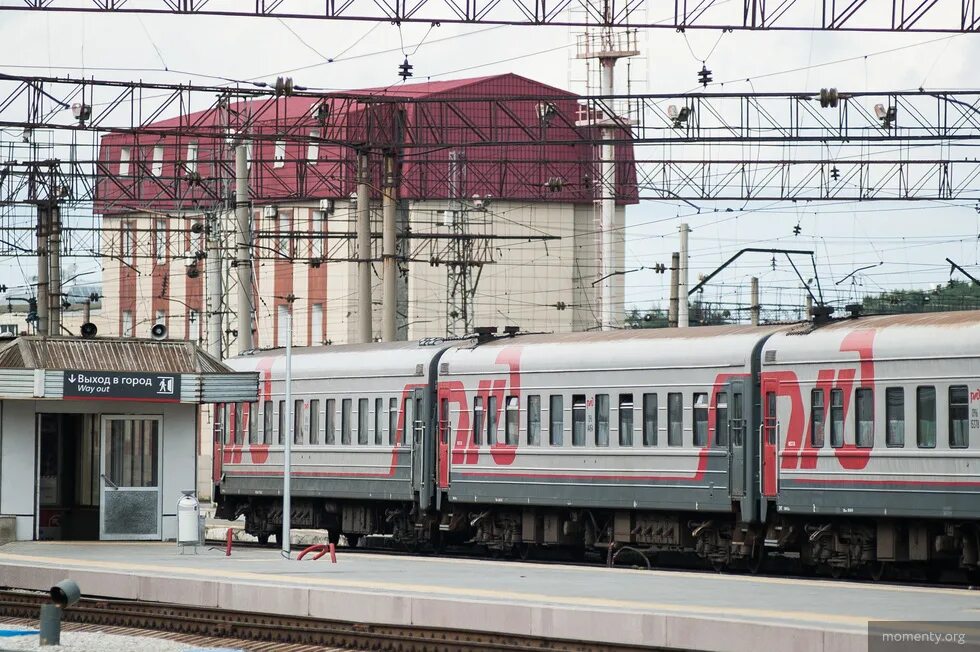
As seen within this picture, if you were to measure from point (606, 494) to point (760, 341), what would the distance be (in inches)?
158

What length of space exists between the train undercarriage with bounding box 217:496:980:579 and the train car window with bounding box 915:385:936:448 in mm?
1218

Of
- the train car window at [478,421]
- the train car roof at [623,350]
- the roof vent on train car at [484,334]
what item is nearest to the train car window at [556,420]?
the train car roof at [623,350]

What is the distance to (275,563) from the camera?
26.1 m

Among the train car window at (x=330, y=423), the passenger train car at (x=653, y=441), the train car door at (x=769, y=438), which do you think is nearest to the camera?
the passenger train car at (x=653, y=441)

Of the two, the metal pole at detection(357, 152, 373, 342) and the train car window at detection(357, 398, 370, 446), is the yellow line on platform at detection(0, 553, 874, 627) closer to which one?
the train car window at detection(357, 398, 370, 446)

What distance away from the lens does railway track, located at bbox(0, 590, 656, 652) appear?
17.8 m

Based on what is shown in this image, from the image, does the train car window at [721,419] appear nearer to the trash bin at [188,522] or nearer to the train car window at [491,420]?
the train car window at [491,420]

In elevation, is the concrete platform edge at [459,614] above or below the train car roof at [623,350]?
below

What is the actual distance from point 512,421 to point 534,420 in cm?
58

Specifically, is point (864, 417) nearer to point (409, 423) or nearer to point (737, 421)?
point (737, 421)

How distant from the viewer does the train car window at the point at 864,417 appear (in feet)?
81.0

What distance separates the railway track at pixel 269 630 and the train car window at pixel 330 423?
11112mm

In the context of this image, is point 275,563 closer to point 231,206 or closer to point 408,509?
point 408,509

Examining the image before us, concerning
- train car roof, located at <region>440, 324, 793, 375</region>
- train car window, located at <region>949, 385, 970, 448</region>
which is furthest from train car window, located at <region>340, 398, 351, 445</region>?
train car window, located at <region>949, 385, 970, 448</region>
